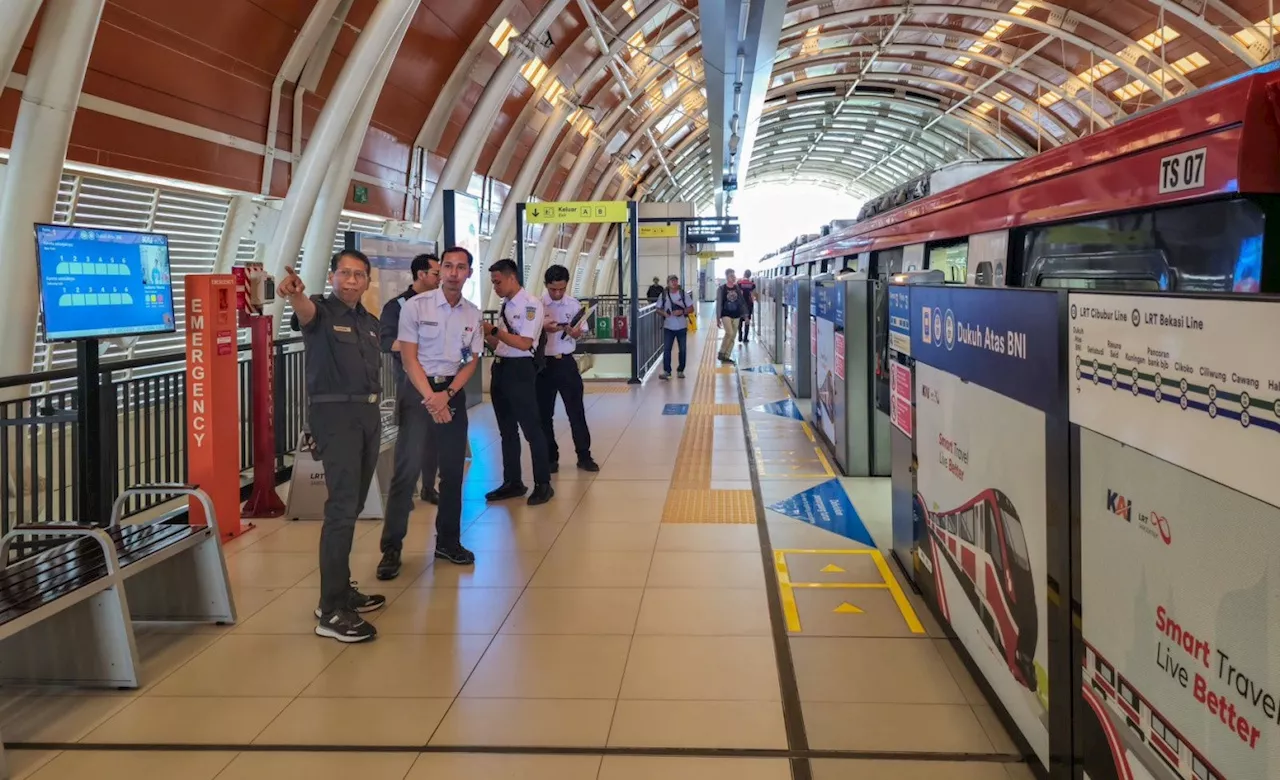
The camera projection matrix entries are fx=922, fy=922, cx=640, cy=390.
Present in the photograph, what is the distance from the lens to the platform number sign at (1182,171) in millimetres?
3055

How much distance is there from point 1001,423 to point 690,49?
23294 mm

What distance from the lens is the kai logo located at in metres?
2.15

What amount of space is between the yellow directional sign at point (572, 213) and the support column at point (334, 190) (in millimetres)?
2639

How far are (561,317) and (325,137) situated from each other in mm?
5409

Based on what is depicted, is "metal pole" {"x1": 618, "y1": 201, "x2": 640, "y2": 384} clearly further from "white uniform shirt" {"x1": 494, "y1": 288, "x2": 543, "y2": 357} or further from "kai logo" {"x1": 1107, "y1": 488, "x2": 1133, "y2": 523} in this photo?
"kai logo" {"x1": 1107, "y1": 488, "x2": 1133, "y2": 523}

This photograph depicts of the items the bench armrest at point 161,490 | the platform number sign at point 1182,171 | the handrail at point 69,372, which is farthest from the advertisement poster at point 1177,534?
the handrail at point 69,372

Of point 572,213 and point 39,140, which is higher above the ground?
point 572,213

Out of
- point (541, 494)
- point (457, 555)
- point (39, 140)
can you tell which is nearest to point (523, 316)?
point (541, 494)

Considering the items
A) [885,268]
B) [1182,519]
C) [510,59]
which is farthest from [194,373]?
[510,59]

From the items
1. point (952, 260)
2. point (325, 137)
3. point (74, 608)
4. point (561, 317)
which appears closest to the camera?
point (74, 608)

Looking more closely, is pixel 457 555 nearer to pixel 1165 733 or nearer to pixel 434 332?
pixel 434 332

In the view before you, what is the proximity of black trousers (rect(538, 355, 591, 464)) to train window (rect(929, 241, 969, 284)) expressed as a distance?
2.95 meters

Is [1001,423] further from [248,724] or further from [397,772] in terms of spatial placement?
[248,724]

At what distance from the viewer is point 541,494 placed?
6621mm
